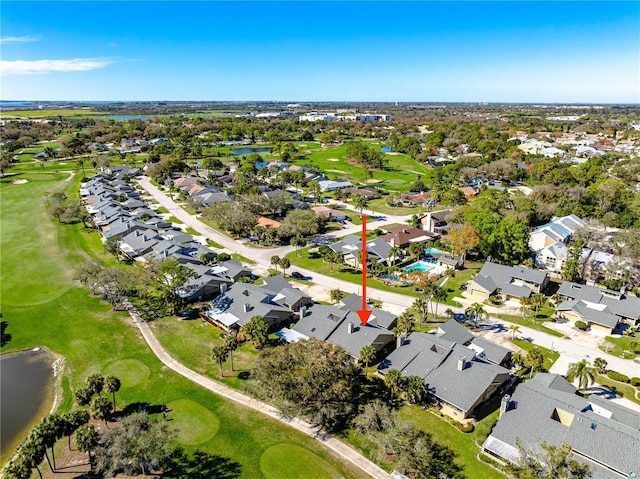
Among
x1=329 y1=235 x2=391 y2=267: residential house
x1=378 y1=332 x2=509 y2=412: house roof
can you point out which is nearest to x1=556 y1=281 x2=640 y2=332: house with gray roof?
x1=378 y1=332 x2=509 y2=412: house roof

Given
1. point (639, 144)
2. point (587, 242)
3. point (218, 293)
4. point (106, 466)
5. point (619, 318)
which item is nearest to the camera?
point (106, 466)

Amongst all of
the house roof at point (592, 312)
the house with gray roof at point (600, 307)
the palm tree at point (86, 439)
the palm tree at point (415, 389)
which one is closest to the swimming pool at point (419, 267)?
the house with gray roof at point (600, 307)

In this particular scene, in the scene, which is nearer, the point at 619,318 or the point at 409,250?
the point at 619,318

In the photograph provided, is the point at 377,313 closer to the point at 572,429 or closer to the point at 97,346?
the point at 572,429

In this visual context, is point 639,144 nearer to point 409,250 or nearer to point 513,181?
point 513,181

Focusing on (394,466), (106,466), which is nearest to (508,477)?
(394,466)

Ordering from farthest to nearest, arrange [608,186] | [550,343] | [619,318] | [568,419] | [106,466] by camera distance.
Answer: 1. [608,186]
2. [619,318]
3. [550,343]
4. [568,419]
5. [106,466]
